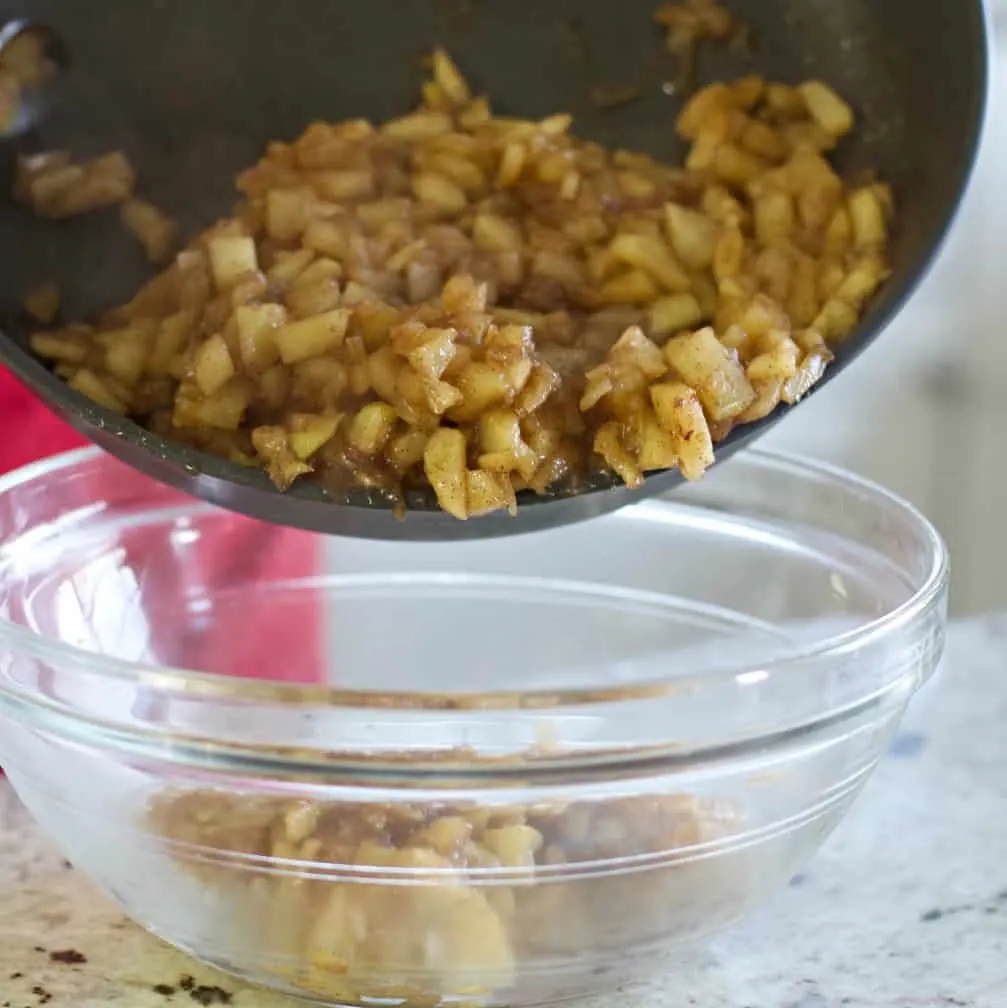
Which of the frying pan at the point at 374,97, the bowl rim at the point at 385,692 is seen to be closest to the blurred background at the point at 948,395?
the frying pan at the point at 374,97

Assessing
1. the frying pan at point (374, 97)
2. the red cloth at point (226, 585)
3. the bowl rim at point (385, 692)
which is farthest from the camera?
the red cloth at point (226, 585)

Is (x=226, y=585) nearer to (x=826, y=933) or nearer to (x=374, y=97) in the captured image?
(x=374, y=97)

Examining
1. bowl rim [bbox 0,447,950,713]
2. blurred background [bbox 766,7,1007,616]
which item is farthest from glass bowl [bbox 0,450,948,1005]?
blurred background [bbox 766,7,1007,616]

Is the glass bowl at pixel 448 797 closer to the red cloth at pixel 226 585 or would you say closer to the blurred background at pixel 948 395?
A: the red cloth at pixel 226 585

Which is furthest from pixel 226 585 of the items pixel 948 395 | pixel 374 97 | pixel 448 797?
pixel 948 395

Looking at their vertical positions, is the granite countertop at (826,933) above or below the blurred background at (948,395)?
above
